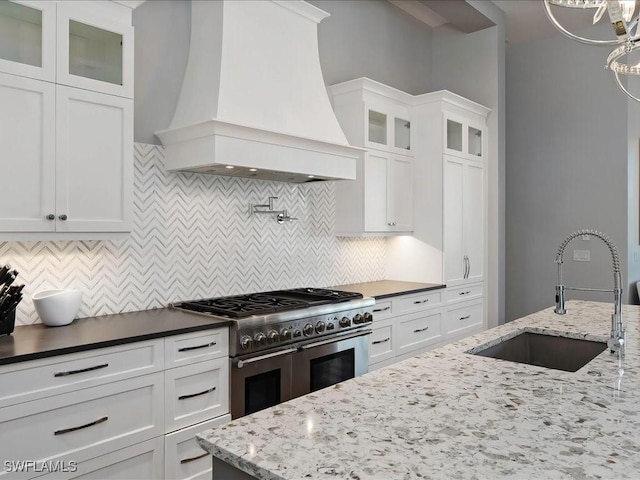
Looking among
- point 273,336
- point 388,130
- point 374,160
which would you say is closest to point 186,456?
point 273,336

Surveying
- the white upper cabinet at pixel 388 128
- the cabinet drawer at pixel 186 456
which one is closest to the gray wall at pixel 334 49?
the white upper cabinet at pixel 388 128

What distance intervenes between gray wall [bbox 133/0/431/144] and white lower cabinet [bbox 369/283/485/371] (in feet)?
6.51

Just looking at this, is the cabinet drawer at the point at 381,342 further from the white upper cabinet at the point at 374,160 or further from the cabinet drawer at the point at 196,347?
the cabinet drawer at the point at 196,347

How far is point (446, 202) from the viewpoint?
434 centimetres

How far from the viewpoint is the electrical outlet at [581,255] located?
5.20 m

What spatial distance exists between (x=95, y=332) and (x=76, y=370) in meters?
0.28

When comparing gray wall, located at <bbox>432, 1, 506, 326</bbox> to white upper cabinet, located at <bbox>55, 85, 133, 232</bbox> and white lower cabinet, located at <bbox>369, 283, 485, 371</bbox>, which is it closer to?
white lower cabinet, located at <bbox>369, 283, 485, 371</bbox>

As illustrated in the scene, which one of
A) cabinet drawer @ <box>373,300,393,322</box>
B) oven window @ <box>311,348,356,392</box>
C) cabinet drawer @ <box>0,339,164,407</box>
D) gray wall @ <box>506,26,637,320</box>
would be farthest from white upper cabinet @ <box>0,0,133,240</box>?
gray wall @ <box>506,26,637,320</box>

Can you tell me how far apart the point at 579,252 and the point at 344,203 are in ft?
9.27

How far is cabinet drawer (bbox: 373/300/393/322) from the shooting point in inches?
142

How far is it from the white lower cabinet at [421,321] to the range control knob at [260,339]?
3.63 feet

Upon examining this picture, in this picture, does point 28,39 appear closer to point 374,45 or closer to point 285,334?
point 285,334

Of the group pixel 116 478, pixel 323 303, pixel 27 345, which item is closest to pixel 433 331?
pixel 323 303

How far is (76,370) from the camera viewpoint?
2035 millimetres
